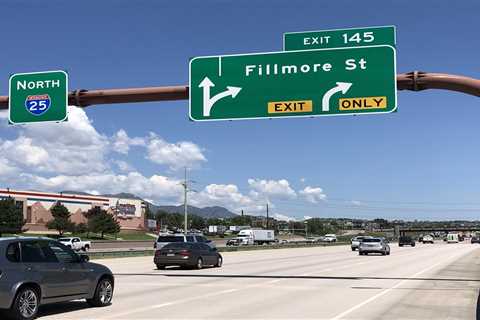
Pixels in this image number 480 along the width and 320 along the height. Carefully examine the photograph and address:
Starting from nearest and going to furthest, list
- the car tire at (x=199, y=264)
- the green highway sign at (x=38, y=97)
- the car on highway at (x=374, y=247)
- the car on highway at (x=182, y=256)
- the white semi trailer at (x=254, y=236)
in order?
the green highway sign at (x=38, y=97)
the car on highway at (x=182, y=256)
the car tire at (x=199, y=264)
the car on highway at (x=374, y=247)
the white semi trailer at (x=254, y=236)

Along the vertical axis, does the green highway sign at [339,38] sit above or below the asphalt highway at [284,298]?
above

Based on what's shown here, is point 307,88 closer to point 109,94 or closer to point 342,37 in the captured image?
point 342,37

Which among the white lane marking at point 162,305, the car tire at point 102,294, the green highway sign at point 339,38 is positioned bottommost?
the white lane marking at point 162,305

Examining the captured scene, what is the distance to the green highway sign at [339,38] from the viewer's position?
19062mm

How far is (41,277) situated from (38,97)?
10357mm

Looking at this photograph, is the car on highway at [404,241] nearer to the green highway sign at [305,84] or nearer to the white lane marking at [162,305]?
the green highway sign at [305,84]

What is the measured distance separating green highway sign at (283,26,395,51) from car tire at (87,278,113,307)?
30.7ft

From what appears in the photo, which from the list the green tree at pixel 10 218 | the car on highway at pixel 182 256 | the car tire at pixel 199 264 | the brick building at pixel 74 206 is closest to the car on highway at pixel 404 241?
the green tree at pixel 10 218

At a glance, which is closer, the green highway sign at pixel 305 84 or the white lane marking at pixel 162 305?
the white lane marking at pixel 162 305

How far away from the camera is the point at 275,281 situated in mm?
21312

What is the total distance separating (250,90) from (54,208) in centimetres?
10035

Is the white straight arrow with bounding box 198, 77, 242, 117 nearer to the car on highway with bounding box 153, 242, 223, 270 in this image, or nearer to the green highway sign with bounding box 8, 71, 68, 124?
the green highway sign with bounding box 8, 71, 68, 124

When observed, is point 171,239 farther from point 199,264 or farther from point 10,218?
point 10,218

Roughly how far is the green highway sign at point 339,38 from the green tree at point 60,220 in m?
92.1
